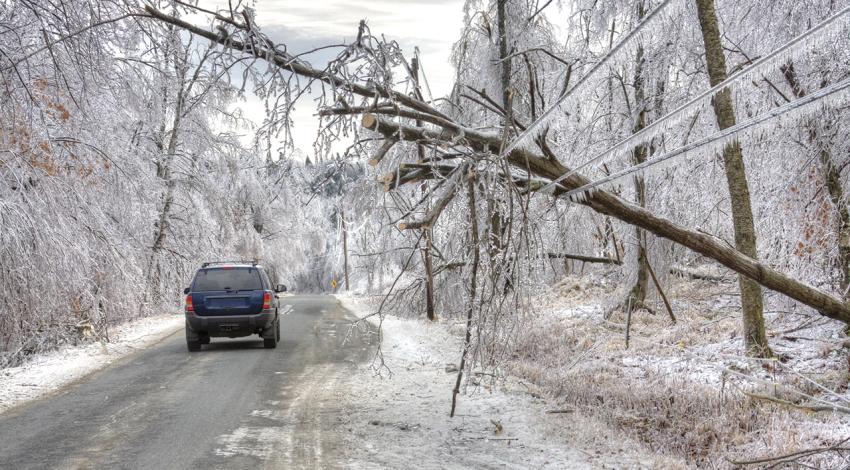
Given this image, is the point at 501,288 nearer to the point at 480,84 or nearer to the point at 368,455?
the point at 368,455

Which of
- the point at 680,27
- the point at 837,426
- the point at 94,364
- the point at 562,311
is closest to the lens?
the point at 837,426

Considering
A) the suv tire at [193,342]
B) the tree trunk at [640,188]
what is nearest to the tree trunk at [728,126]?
the tree trunk at [640,188]

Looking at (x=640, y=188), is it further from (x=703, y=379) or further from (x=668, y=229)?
(x=668, y=229)

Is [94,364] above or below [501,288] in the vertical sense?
below

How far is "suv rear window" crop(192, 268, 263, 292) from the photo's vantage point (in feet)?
46.6

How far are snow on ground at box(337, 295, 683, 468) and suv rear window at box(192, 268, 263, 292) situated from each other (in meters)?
4.67

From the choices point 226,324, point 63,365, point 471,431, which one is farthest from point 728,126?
point 63,365

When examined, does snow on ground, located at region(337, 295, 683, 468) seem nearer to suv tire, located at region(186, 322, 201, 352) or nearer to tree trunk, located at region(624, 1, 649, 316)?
tree trunk, located at region(624, 1, 649, 316)

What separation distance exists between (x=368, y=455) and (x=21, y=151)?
780cm

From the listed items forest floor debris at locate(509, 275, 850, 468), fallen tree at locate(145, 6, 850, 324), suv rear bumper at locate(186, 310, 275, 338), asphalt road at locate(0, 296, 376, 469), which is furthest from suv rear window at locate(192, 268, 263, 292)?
fallen tree at locate(145, 6, 850, 324)

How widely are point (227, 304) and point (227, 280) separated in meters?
0.54

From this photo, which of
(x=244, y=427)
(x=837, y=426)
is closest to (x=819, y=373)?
(x=837, y=426)

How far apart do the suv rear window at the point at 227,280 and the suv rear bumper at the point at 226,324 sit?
0.57 m

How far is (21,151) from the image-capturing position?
1077 cm
